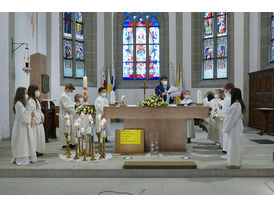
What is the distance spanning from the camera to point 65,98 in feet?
24.7

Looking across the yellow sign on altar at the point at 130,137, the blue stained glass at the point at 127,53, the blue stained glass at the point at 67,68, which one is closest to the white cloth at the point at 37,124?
the yellow sign on altar at the point at 130,137

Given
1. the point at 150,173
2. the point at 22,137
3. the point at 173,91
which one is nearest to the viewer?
the point at 150,173

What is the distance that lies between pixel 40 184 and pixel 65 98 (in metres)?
3.08

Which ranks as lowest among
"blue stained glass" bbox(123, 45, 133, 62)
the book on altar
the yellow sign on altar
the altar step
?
the altar step

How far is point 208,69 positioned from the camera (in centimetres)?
1552

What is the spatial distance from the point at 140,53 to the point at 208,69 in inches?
157

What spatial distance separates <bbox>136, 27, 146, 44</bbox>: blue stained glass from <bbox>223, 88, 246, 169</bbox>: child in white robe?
1162 cm

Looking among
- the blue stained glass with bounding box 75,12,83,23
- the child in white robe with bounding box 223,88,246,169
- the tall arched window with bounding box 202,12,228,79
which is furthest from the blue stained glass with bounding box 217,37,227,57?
the child in white robe with bounding box 223,88,246,169

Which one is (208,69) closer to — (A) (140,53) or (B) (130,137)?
(A) (140,53)

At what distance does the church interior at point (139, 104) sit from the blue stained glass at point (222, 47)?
0.06m

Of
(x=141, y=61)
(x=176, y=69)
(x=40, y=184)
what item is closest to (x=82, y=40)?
(x=141, y=61)

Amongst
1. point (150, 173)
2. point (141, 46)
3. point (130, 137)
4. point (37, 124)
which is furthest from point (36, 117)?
point (141, 46)

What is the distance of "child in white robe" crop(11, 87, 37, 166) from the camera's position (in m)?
5.70

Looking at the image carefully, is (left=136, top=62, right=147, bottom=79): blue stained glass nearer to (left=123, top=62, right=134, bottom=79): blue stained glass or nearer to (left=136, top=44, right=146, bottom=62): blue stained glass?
(left=136, top=44, right=146, bottom=62): blue stained glass
